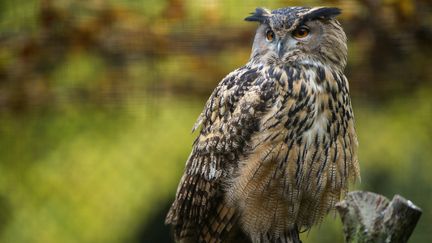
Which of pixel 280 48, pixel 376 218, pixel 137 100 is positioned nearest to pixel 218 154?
pixel 280 48

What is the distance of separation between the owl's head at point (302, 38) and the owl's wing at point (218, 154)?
0.08 meters

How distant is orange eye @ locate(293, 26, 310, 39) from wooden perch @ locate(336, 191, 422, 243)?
36.7 inches

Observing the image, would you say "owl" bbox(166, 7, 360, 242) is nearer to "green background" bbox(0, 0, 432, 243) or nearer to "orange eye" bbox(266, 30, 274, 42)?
"orange eye" bbox(266, 30, 274, 42)

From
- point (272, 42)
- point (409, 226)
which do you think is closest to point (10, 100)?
point (272, 42)

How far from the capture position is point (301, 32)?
307cm

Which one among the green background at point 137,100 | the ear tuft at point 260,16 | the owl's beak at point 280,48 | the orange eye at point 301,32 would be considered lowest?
the green background at point 137,100

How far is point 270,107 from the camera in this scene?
2.96 m

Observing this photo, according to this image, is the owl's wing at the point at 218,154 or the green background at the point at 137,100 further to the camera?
the green background at the point at 137,100

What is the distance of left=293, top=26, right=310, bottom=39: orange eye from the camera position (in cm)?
306

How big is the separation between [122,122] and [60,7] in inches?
22.1

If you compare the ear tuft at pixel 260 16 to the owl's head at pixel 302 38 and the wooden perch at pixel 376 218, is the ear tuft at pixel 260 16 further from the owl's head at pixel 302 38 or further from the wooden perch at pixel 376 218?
the wooden perch at pixel 376 218

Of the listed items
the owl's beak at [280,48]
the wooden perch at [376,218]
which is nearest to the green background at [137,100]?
the owl's beak at [280,48]

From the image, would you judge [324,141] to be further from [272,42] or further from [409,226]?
[409,226]

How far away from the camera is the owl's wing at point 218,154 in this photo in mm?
2988
